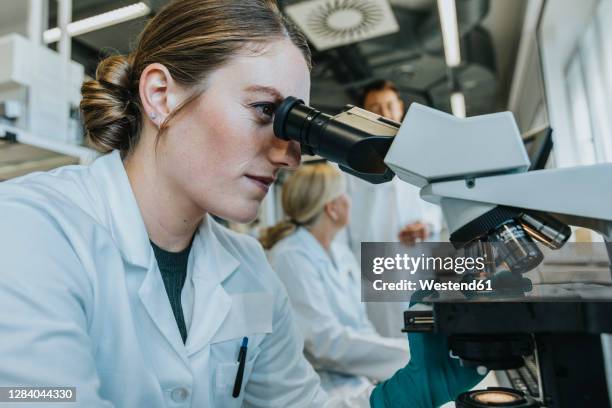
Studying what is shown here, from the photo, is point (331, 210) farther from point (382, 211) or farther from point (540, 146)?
point (540, 146)

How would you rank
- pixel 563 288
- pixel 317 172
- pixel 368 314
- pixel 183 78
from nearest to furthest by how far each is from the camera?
pixel 563 288 → pixel 183 78 → pixel 317 172 → pixel 368 314

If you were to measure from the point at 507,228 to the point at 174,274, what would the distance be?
1.92 feet

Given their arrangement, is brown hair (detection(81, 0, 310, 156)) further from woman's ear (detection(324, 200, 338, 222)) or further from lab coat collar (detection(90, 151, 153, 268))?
woman's ear (detection(324, 200, 338, 222))

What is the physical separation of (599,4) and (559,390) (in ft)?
7.10

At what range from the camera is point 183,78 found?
2.51 feet

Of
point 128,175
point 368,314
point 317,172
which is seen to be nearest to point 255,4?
point 128,175

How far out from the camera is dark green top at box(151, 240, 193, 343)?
81 cm

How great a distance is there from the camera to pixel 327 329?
1459 mm

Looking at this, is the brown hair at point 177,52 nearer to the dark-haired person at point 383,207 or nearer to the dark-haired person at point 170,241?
the dark-haired person at point 170,241

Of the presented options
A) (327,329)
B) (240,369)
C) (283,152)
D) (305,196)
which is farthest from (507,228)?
(305,196)

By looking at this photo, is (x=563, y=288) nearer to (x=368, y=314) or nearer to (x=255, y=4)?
(x=255, y=4)

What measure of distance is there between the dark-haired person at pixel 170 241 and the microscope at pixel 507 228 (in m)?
0.19

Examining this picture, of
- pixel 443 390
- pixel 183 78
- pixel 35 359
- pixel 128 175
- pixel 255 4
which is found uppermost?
pixel 255 4

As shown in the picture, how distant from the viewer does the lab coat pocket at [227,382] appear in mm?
807
